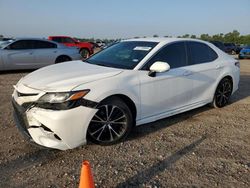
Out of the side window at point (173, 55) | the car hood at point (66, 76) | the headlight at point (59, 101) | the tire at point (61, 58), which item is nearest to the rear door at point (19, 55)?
the tire at point (61, 58)

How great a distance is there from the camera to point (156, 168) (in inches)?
134

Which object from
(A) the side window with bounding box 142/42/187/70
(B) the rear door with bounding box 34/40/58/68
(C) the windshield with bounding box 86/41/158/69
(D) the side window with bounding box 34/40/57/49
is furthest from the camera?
(D) the side window with bounding box 34/40/57/49

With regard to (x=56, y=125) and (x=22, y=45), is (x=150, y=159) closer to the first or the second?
(x=56, y=125)

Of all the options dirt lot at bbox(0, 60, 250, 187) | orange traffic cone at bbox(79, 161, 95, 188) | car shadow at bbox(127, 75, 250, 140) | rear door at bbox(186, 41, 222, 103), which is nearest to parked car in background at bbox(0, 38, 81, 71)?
dirt lot at bbox(0, 60, 250, 187)

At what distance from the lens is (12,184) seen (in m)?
3.03

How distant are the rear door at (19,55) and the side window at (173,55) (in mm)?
7476

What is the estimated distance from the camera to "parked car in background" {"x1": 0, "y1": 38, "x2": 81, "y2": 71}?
10492 millimetres

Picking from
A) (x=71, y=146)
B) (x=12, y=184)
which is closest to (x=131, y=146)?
(x=71, y=146)

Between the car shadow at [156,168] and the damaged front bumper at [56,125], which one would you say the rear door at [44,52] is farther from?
the car shadow at [156,168]

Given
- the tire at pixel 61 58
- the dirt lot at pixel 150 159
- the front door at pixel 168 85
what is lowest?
the dirt lot at pixel 150 159

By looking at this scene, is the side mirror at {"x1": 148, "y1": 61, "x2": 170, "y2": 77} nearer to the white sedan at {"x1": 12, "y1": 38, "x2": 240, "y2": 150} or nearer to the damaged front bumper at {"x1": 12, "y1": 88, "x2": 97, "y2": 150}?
the white sedan at {"x1": 12, "y1": 38, "x2": 240, "y2": 150}

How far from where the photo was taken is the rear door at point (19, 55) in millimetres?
10469

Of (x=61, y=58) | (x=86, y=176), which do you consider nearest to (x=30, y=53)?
(x=61, y=58)

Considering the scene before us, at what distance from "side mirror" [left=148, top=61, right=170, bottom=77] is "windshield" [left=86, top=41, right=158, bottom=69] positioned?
27cm
